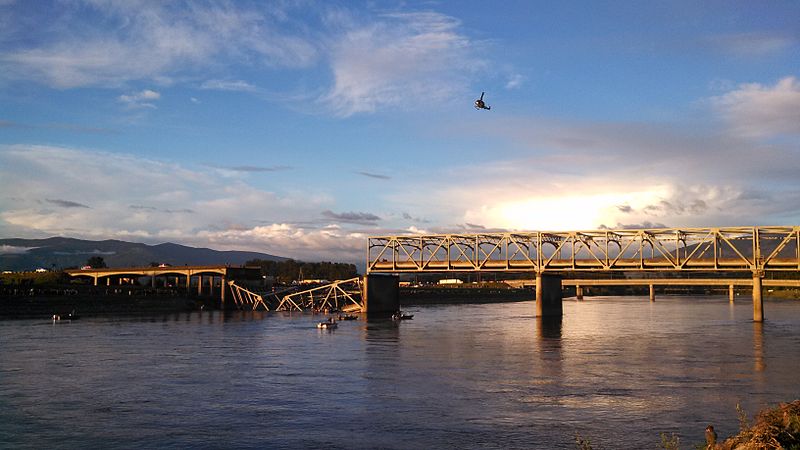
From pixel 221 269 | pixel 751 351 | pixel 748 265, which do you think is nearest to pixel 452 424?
pixel 751 351

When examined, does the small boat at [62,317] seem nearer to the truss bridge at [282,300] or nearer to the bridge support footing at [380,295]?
the truss bridge at [282,300]

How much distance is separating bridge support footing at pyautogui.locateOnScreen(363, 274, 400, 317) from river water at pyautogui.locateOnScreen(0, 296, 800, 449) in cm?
5102

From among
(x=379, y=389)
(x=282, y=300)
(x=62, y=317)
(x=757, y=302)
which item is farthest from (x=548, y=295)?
(x=379, y=389)

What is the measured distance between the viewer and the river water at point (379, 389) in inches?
1393

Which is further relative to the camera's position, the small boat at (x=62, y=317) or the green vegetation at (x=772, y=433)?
the small boat at (x=62, y=317)

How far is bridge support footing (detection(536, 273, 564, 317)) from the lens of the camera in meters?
136

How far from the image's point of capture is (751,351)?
232 feet

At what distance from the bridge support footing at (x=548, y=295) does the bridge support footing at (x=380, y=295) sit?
96.9 feet

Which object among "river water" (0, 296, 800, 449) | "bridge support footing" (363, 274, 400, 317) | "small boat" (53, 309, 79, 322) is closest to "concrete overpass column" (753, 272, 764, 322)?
"river water" (0, 296, 800, 449)

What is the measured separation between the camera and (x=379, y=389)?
48469mm

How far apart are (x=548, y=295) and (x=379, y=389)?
9611 centimetres

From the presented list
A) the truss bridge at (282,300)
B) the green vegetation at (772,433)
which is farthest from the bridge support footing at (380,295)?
the green vegetation at (772,433)

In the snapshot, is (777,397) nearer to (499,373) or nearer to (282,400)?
(499,373)

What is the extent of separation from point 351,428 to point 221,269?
140 meters
